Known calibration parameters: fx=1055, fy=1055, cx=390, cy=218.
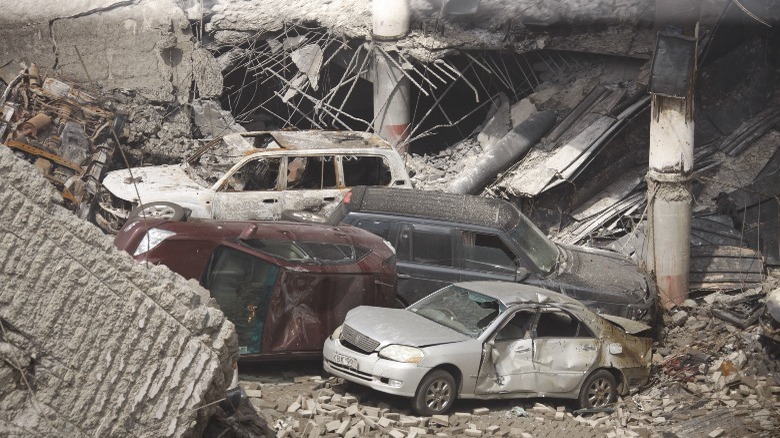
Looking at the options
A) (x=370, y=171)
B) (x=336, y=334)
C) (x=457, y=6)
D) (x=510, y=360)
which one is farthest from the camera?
(x=457, y=6)

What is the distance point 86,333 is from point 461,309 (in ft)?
17.4

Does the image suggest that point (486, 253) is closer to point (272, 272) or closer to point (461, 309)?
point (461, 309)

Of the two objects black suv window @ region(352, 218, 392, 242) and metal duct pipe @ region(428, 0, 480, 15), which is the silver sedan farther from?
metal duct pipe @ region(428, 0, 480, 15)

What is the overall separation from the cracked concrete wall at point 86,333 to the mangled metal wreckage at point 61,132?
290 inches

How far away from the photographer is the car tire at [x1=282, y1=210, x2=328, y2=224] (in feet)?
42.8

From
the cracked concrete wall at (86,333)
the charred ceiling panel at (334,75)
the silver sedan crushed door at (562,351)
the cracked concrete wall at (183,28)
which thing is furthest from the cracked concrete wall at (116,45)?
the cracked concrete wall at (86,333)

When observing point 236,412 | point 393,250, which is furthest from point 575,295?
point 236,412

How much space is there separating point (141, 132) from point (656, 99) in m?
7.87

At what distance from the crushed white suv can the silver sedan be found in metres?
3.07

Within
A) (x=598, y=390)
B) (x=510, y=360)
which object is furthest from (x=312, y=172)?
(x=598, y=390)

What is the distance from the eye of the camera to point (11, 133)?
46.0ft

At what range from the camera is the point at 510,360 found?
10.5 metres

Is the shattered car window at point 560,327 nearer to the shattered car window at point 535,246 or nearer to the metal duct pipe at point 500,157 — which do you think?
the shattered car window at point 535,246

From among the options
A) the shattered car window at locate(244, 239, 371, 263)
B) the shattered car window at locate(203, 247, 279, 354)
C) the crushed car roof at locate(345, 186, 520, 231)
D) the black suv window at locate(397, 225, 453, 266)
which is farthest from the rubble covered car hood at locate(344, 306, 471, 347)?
the crushed car roof at locate(345, 186, 520, 231)
